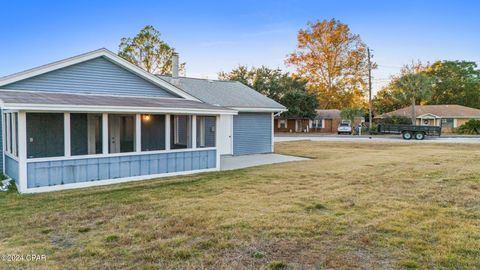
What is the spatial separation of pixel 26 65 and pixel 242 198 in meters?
19.2

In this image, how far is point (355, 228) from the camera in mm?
5270

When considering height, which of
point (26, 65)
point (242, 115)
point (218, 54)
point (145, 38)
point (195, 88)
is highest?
point (145, 38)

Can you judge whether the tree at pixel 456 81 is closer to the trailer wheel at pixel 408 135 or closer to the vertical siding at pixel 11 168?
the trailer wheel at pixel 408 135

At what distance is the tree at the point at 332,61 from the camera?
49688 millimetres

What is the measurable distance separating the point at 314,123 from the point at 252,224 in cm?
4374

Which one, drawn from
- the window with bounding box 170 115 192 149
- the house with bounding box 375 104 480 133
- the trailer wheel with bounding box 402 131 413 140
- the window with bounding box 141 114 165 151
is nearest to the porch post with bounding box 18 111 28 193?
the window with bounding box 141 114 165 151

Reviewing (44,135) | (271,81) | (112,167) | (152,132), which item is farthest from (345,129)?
(44,135)

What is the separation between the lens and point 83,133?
1163 cm

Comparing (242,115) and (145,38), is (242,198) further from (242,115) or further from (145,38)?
(145,38)

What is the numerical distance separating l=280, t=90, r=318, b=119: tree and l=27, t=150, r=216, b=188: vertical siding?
3269 cm

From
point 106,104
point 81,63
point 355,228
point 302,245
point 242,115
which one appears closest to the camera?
point 302,245

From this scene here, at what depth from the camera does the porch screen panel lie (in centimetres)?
1047

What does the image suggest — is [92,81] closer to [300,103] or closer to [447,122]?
[300,103]

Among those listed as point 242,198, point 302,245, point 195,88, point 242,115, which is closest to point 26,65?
point 195,88
